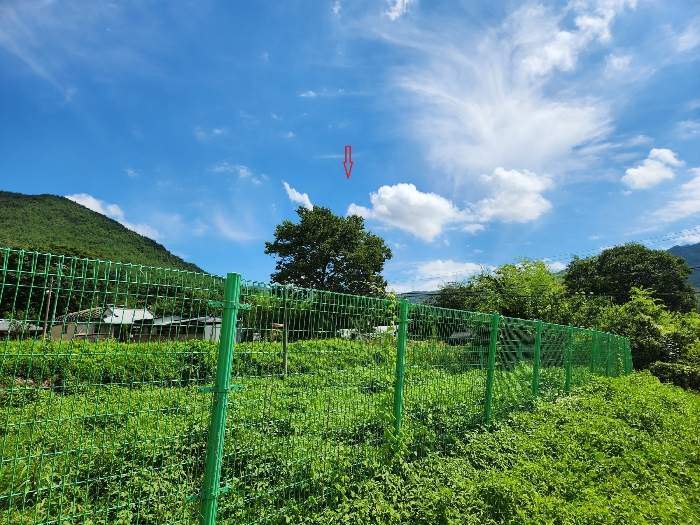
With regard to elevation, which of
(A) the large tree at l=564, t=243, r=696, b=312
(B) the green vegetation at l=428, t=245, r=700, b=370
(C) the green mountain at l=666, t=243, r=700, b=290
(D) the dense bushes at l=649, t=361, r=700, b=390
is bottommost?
(D) the dense bushes at l=649, t=361, r=700, b=390

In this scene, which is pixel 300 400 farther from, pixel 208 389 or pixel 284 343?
pixel 208 389

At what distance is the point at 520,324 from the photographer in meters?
6.67

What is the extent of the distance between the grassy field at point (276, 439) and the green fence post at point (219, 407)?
93mm

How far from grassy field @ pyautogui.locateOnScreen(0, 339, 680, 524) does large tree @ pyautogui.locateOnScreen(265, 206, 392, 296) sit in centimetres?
2954

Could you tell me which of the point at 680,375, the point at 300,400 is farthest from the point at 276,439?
the point at 680,375

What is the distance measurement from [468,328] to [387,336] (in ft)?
5.94

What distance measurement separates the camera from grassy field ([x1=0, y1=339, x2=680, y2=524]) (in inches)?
86.0

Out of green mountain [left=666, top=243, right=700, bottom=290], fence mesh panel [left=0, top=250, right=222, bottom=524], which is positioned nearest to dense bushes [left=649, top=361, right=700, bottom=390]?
fence mesh panel [left=0, top=250, right=222, bottom=524]

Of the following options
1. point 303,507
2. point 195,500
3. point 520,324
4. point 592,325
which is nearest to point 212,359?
point 195,500

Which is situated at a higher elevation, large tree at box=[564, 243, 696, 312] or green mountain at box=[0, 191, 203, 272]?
green mountain at box=[0, 191, 203, 272]

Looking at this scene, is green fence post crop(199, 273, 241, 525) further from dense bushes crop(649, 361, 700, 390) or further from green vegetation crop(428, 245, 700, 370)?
green vegetation crop(428, 245, 700, 370)

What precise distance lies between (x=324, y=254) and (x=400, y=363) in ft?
102

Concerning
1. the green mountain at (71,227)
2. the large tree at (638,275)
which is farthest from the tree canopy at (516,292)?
the green mountain at (71,227)

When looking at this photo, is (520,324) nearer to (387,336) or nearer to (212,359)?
(387,336)
